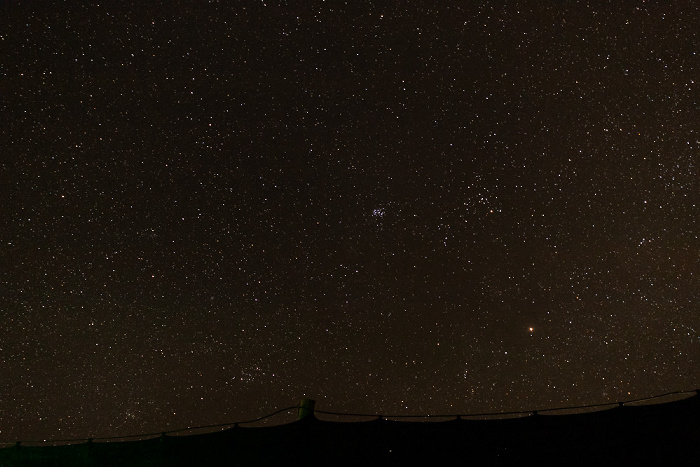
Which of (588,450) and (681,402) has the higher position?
(681,402)

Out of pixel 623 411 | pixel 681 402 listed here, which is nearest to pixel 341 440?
pixel 623 411

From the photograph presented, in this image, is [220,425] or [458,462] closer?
[458,462]

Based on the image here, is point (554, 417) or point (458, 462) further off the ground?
point (554, 417)

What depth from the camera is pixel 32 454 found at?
26.8 feet

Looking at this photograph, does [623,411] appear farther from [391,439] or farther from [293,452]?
[293,452]

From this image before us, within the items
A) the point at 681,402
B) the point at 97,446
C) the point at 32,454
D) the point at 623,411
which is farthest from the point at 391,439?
the point at 32,454

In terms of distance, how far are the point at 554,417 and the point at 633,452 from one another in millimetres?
919

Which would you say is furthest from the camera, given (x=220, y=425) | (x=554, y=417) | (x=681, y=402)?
(x=220, y=425)

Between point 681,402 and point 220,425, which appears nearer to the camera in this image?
point 681,402

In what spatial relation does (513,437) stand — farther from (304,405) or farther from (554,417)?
(304,405)

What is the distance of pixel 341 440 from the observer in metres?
7.07

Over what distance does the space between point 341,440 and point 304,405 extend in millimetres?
661

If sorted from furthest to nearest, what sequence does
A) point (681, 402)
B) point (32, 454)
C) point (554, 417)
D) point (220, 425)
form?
point (32, 454)
point (220, 425)
point (554, 417)
point (681, 402)

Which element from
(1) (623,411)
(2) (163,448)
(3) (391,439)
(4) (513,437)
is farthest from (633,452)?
(2) (163,448)
